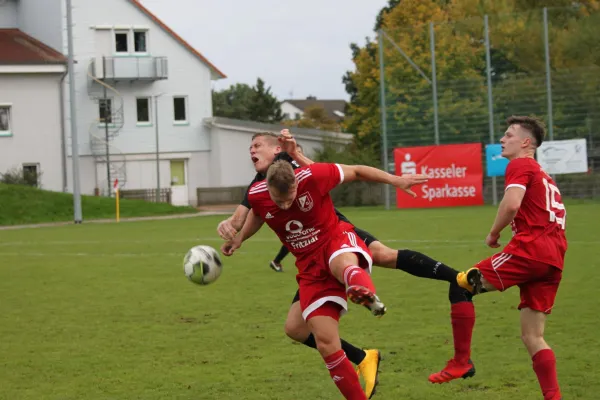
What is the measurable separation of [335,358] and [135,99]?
154 feet

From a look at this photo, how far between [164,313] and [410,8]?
42455mm

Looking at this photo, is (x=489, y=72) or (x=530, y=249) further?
(x=489, y=72)

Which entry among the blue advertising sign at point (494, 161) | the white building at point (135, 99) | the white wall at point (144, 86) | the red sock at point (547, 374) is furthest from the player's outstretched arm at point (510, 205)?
the white wall at point (144, 86)

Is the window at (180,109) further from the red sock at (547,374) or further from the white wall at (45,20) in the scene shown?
the red sock at (547,374)

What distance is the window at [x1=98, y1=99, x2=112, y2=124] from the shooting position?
165 ft

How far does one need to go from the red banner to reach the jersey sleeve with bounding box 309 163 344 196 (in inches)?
1021

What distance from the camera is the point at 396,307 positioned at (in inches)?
447

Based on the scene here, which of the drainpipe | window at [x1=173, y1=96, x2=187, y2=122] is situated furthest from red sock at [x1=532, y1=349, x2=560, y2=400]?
window at [x1=173, y1=96, x2=187, y2=122]

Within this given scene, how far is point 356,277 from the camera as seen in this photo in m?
6.21

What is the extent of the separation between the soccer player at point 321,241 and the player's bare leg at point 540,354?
43.5 inches

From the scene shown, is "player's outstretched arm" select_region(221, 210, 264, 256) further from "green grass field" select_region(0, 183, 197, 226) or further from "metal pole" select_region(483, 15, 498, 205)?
"green grass field" select_region(0, 183, 197, 226)

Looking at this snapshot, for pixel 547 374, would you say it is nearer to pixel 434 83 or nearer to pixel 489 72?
pixel 489 72

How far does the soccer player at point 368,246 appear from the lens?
7.00 m

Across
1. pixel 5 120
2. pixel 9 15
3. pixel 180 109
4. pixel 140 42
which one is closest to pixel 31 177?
pixel 5 120
